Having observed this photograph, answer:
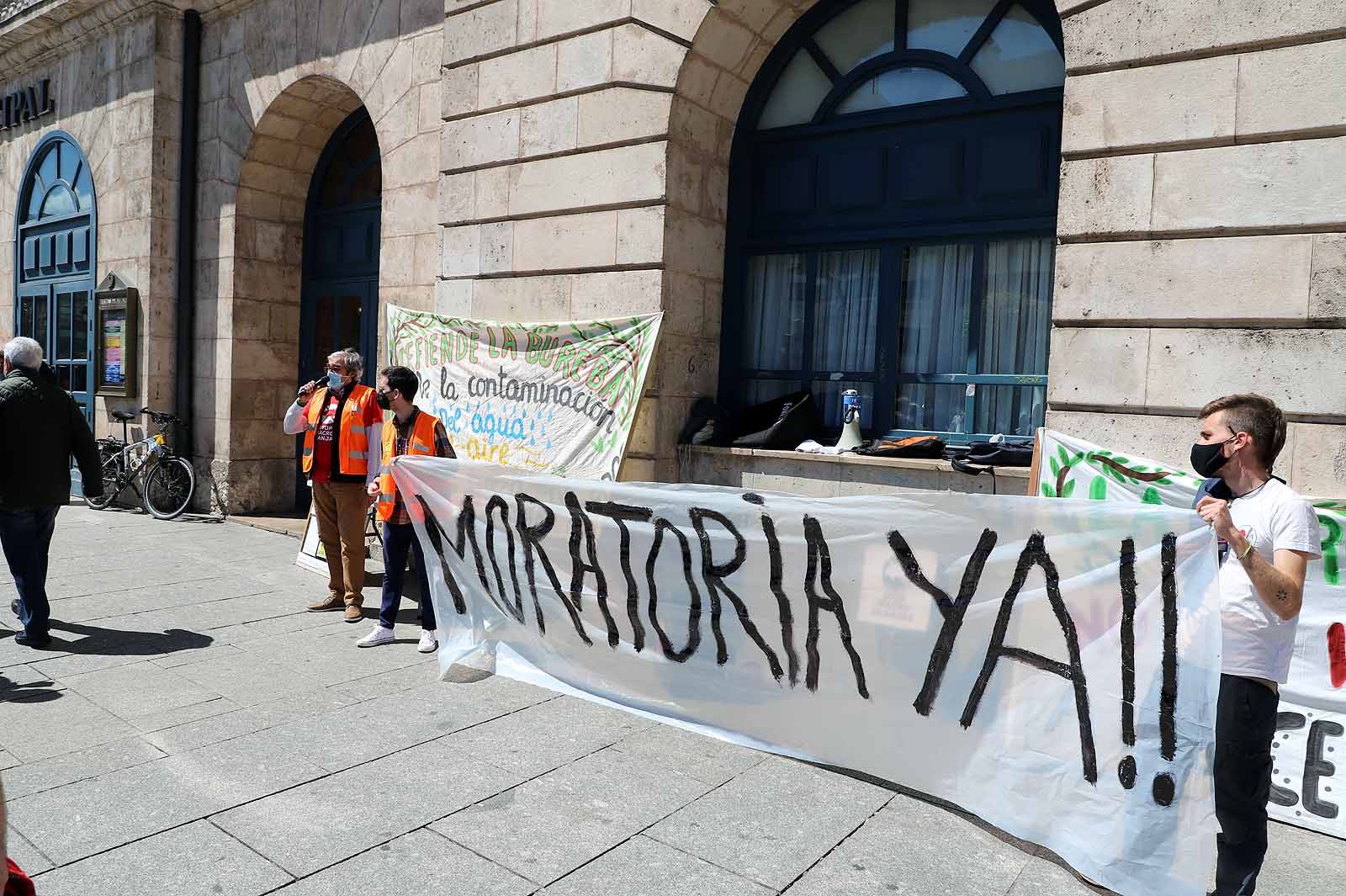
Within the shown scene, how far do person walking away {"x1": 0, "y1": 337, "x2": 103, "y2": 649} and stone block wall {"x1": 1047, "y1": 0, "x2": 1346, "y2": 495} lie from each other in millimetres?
6315

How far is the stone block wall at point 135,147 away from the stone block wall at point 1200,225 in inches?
426

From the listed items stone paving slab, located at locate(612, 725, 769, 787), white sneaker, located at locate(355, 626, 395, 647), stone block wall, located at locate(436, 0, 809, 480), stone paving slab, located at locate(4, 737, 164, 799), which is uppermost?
stone block wall, located at locate(436, 0, 809, 480)

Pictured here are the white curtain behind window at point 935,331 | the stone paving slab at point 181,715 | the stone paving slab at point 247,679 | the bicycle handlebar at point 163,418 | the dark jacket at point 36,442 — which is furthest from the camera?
the bicycle handlebar at point 163,418

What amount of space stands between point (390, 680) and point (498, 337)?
3.30 metres

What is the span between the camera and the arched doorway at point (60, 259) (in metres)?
13.7

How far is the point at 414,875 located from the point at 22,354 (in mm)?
4789

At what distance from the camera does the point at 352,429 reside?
742 cm

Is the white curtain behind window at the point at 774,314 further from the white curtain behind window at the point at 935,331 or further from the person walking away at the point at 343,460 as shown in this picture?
the person walking away at the point at 343,460

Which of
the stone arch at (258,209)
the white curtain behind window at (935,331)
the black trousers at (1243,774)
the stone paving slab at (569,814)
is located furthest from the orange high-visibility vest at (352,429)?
the black trousers at (1243,774)

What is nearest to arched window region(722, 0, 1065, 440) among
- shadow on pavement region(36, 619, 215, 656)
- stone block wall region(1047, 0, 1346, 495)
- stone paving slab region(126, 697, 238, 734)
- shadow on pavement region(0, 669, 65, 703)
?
stone block wall region(1047, 0, 1346, 495)

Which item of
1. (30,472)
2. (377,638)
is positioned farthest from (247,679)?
(30,472)

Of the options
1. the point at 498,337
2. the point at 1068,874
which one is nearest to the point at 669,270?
the point at 498,337

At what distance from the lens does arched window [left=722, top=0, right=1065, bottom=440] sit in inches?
271

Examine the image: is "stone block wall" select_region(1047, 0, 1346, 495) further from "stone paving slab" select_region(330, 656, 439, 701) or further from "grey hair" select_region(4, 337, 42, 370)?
"grey hair" select_region(4, 337, 42, 370)
